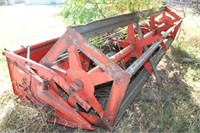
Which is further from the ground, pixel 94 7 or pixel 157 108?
pixel 94 7

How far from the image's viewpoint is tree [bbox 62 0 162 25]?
160 inches

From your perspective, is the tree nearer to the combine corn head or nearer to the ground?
the ground

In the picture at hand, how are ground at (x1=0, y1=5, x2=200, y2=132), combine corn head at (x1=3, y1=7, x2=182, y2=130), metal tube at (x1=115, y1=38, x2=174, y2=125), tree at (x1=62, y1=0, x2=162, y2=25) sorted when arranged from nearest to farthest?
combine corn head at (x1=3, y1=7, x2=182, y2=130) → ground at (x1=0, y1=5, x2=200, y2=132) → metal tube at (x1=115, y1=38, x2=174, y2=125) → tree at (x1=62, y1=0, x2=162, y2=25)

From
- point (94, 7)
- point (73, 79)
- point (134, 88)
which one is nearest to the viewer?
point (73, 79)

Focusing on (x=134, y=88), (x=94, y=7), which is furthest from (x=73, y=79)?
(x=94, y=7)

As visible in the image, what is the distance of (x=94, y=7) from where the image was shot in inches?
168

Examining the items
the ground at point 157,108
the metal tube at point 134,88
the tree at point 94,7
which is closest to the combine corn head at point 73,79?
the metal tube at point 134,88

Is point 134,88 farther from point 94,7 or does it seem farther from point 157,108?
point 94,7

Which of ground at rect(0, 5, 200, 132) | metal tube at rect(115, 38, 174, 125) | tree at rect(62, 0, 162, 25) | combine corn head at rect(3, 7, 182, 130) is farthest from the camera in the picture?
tree at rect(62, 0, 162, 25)

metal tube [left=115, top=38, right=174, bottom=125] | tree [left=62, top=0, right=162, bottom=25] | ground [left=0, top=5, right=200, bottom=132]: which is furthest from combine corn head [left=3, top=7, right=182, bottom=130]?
tree [left=62, top=0, right=162, bottom=25]

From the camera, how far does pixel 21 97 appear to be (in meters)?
3.18

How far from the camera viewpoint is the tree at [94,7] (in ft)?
13.4

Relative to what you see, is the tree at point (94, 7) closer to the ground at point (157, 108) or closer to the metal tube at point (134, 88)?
the ground at point (157, 108)

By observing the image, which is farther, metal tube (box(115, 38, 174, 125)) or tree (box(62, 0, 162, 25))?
tree (box(62, 0, 162, 25))
